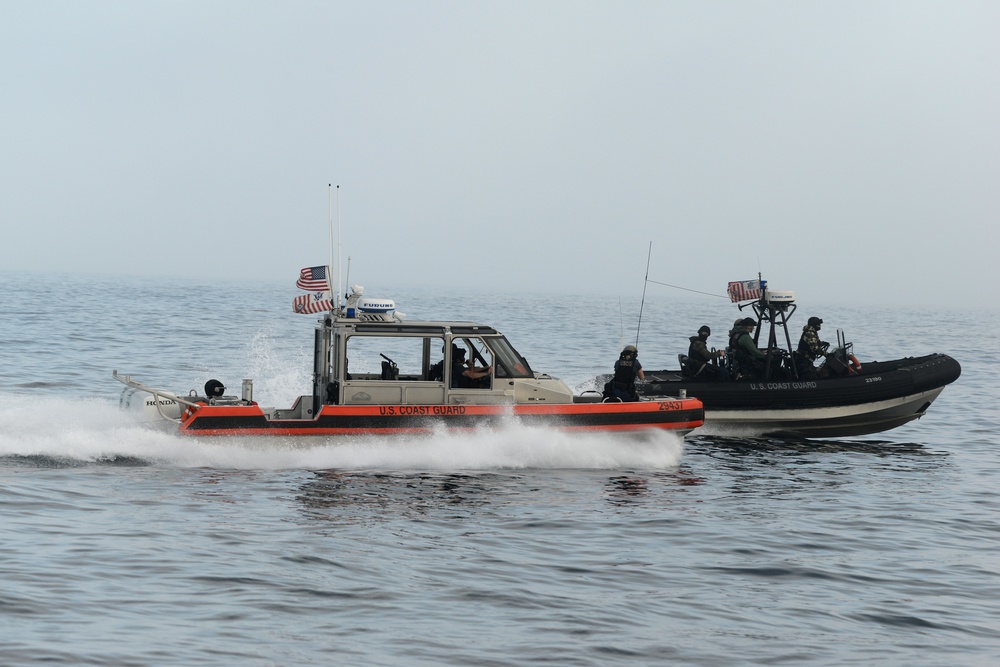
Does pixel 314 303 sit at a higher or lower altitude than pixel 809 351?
higher

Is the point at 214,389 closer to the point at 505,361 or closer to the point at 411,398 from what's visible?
the point at 411,398

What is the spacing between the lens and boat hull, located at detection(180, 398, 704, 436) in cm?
1327

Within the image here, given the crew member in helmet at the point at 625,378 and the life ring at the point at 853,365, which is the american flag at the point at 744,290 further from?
the crew member in helmet at the point at 625,378

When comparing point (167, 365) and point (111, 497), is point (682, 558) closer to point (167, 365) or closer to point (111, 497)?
point (111, 497)

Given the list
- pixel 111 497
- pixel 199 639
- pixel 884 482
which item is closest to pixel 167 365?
pixel 111 497

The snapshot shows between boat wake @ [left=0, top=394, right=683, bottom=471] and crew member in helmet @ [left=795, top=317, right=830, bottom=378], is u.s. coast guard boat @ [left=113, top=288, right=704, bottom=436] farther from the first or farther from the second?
crew member in helmet @ [left=795, top=317, right=830, bottom=378]

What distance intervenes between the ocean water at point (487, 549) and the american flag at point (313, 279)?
1.97 m

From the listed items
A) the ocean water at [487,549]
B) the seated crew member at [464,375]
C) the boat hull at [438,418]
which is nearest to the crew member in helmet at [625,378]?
the boat hull at [438,418]

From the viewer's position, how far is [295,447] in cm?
1353

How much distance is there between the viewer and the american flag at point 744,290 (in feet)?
59.4

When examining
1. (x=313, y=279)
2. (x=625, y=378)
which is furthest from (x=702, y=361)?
(x=313, y=279)

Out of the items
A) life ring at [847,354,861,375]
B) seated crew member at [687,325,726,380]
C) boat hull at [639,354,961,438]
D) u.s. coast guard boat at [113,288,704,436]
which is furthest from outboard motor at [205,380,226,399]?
life ring at [847,354,861,375]

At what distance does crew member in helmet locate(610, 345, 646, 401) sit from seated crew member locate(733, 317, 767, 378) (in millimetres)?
3330

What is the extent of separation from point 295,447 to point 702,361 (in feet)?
24.1
